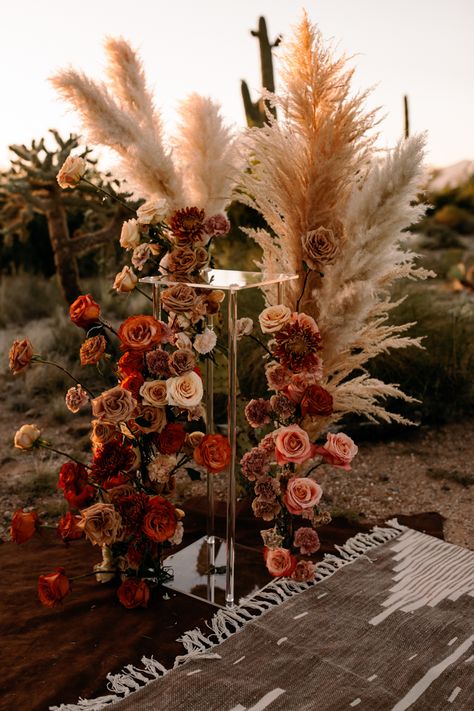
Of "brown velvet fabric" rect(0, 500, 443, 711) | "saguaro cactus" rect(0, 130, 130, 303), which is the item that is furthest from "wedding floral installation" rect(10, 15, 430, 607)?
"saguaro cactus" rect(0, 130, 130, 303)

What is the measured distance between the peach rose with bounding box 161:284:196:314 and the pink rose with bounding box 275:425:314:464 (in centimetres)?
49

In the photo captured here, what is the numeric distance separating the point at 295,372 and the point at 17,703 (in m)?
1.20

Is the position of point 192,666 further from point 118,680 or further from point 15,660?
point 15,660

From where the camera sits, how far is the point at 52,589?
231 centimetres

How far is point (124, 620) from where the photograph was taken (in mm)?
2385

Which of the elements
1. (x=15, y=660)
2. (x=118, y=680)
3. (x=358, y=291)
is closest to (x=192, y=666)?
(x=118, y=680)

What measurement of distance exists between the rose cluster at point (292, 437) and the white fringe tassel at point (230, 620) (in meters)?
0.11

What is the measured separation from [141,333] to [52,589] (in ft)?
2.76

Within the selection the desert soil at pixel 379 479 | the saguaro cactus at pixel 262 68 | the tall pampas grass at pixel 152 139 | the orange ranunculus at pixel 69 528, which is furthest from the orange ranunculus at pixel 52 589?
the saguaro cactus at pixel 262 68

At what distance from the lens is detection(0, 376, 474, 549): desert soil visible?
135 inches

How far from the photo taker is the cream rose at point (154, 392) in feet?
7.51

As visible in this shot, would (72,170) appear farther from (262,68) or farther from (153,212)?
(262,68)

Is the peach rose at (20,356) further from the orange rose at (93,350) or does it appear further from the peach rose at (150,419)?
the peach rose at (150,419)

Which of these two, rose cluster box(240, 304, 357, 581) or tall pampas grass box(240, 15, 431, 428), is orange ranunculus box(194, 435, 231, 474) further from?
tall pampas grass box(240, 15, 431, 428)
